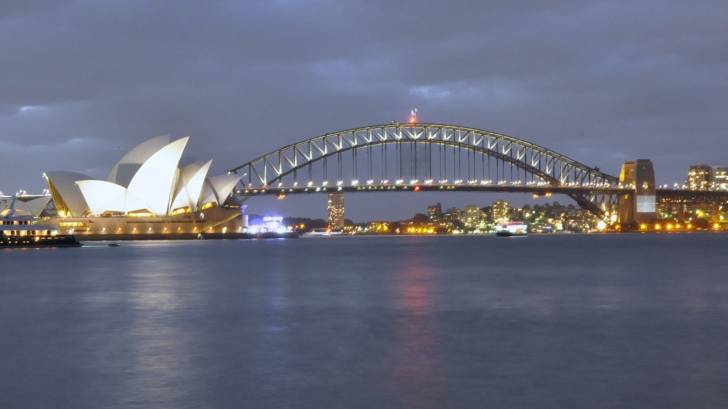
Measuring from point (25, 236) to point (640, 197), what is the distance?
84.0 meters

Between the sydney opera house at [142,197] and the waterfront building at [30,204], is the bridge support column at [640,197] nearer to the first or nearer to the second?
the sydney opera house at [142,197]

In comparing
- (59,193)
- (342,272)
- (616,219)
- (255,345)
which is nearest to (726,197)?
(616,219)

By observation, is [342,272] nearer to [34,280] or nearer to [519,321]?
[34,280]

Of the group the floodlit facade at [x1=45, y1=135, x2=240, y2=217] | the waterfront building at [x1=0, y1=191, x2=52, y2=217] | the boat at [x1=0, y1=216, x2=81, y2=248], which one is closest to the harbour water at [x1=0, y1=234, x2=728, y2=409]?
the boat at [x1=0, y1=216, x2=81, y2=248]

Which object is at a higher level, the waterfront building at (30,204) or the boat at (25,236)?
the waterfront building at (30,204)

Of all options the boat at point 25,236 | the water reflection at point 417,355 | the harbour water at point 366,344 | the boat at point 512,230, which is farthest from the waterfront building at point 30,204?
the water reflection at point 417,355

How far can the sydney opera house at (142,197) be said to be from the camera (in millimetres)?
96562

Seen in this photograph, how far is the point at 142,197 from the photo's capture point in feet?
331

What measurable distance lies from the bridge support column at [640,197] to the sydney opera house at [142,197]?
188ft

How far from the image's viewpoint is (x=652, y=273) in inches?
1703

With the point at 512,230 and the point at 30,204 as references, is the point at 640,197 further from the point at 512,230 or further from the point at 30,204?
the point at 30,204

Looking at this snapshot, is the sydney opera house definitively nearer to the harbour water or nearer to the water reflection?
the harbour water

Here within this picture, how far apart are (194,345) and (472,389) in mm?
7162

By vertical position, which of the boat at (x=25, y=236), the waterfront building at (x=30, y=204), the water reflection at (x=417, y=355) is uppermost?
the waterfront building at (x=30, y=204)
